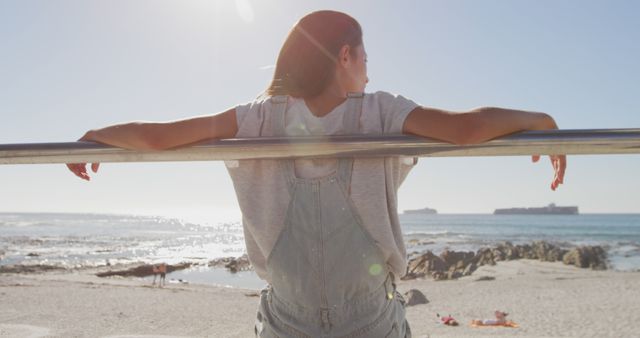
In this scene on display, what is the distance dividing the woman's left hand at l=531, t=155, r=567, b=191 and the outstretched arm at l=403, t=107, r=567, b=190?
0.17 meters

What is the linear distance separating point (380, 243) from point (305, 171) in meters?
0.25

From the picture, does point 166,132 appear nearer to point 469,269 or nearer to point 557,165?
point 557,165

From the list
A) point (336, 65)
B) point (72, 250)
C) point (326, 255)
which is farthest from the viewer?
point (72, 250)

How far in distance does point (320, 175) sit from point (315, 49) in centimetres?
34

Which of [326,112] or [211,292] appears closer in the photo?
[326,112]

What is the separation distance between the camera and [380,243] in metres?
1.27

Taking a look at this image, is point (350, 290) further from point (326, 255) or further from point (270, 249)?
point (270, 249)

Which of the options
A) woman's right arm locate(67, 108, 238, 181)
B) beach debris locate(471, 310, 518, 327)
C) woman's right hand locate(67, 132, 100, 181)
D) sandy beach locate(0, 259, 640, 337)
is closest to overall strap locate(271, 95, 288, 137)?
woman's right arm locate(67, 108, 238, 181)

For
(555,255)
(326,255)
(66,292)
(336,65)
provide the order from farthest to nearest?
(555,255) < (66,292) < (336,65) < (326,255)

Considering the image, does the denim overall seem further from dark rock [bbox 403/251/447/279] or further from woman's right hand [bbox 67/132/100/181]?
dark rock [bbox 403/251/447/279]

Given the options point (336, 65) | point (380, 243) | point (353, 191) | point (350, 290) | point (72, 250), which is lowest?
point (72, 250)

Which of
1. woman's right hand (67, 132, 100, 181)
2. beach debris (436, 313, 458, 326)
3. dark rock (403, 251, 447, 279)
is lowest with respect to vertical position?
dark rock (403, 251, 447, 279)

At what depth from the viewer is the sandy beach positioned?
8.18 metres

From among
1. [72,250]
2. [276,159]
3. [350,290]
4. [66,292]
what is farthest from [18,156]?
[72,250]
